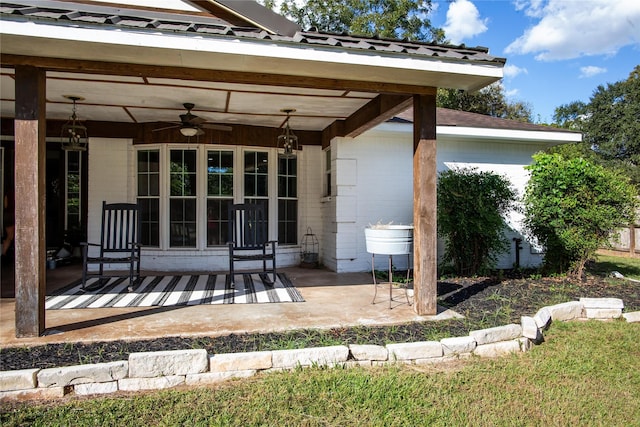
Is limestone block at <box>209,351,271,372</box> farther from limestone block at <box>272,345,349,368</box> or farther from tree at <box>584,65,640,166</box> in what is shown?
tree at <box>584,65,640,166</box>

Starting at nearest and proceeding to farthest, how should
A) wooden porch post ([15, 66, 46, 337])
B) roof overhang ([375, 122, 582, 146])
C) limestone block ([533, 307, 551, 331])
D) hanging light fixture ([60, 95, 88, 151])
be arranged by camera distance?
wooden porch post ([15, 66, 46, 337]) → limestone block ([533, 307, 551, 331]) → hanging light fixture ([60, 95, 88, 151]) → roof overhang ([375, 122, 582, 146])

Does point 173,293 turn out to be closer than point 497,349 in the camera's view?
No

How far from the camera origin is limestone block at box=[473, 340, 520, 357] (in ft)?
10.4

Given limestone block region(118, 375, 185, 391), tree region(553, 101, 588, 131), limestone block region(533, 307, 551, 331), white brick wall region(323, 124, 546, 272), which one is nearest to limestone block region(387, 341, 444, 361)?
limestone block region(533, 307, 551, 331)

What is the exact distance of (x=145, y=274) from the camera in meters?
6.27

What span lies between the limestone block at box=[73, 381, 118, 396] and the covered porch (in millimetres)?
928

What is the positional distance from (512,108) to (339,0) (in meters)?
10.3

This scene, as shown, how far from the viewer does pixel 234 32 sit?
319 cm

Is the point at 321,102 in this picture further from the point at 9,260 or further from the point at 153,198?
the point at 9,260

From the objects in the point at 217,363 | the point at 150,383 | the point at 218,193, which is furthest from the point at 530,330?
the point at 218,193

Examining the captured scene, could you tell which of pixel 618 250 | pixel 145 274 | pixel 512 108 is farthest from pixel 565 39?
pixel 145 274

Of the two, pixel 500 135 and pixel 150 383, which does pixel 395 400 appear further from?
pixel 500 135

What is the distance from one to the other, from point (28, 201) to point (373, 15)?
16.6m

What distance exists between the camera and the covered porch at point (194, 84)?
3.11 m
